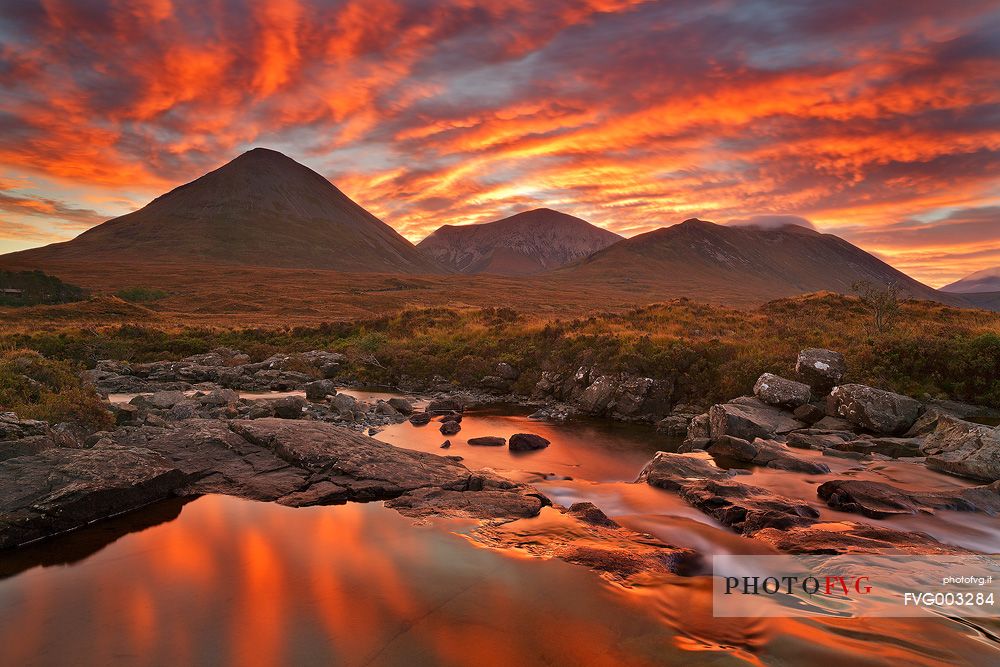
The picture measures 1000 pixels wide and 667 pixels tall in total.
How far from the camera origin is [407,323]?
144 feet

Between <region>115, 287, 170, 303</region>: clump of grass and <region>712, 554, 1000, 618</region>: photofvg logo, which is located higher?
<region>115, 287, 170, 303</region>: clump of grass

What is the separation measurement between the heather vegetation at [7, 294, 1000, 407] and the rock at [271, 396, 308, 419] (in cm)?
1109

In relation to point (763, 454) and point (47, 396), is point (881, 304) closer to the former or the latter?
point (763, 454)

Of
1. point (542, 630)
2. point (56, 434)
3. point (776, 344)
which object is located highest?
point (776, 344)

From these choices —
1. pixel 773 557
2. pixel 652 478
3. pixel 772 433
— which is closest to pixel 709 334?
pixel 772 433

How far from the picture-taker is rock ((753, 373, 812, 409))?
2069 centimetres

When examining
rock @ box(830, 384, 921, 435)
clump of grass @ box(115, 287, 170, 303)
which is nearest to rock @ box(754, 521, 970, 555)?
rock @ box(830, 384, 921, 435)

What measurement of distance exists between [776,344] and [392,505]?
2268 cm

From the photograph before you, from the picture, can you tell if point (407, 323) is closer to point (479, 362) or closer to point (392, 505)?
point (479, 362)

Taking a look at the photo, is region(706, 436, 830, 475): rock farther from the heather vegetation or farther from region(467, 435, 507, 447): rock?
region(467, 435, 507, 447): rock

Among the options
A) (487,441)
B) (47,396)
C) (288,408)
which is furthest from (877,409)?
(47,396)

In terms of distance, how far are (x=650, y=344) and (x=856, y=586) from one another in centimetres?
1967

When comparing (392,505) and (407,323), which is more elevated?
(407,323)

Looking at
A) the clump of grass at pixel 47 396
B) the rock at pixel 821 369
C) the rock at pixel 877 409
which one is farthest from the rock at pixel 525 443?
the clump of grass at pixel 47 396
